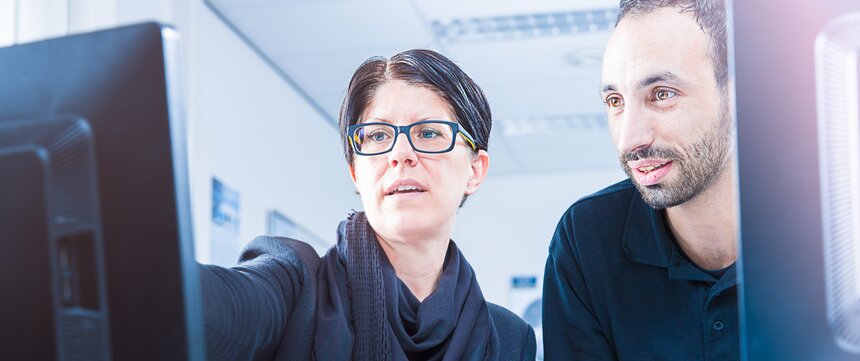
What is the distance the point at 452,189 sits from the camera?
164 centimetres

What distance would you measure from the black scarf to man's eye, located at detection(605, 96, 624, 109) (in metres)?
0.41

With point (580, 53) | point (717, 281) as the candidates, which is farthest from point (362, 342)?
point (580, 53)

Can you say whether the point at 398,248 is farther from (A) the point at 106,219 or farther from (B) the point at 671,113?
(A) the point at 106,219

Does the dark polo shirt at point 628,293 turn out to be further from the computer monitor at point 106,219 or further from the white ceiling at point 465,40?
the white ceiling at point 465,40

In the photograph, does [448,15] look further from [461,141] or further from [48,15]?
Result: [461,141]

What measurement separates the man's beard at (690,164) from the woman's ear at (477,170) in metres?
0.31

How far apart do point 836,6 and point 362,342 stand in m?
1.06

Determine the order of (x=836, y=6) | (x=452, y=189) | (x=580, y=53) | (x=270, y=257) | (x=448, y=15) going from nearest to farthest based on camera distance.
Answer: (x=836, y=6), (x=270, y=257), (x=452, y=189), (x=448, y=15), (x=580, y=53)

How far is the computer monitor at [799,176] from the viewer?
640 millimetres

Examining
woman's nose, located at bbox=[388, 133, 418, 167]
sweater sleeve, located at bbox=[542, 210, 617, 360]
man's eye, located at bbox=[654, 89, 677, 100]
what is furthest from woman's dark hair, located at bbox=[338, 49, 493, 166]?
man's eye, located at bbox=[654, 89, 677, 100]

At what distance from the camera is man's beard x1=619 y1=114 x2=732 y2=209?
4.88 ft

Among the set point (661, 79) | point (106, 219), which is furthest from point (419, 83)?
point (106, 219)

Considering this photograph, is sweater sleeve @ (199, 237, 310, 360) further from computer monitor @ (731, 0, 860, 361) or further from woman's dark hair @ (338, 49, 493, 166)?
computer monitor @ (731, 0, 860, 361)

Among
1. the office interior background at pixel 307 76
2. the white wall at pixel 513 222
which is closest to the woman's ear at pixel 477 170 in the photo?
the office interior background at pixel 307 76
